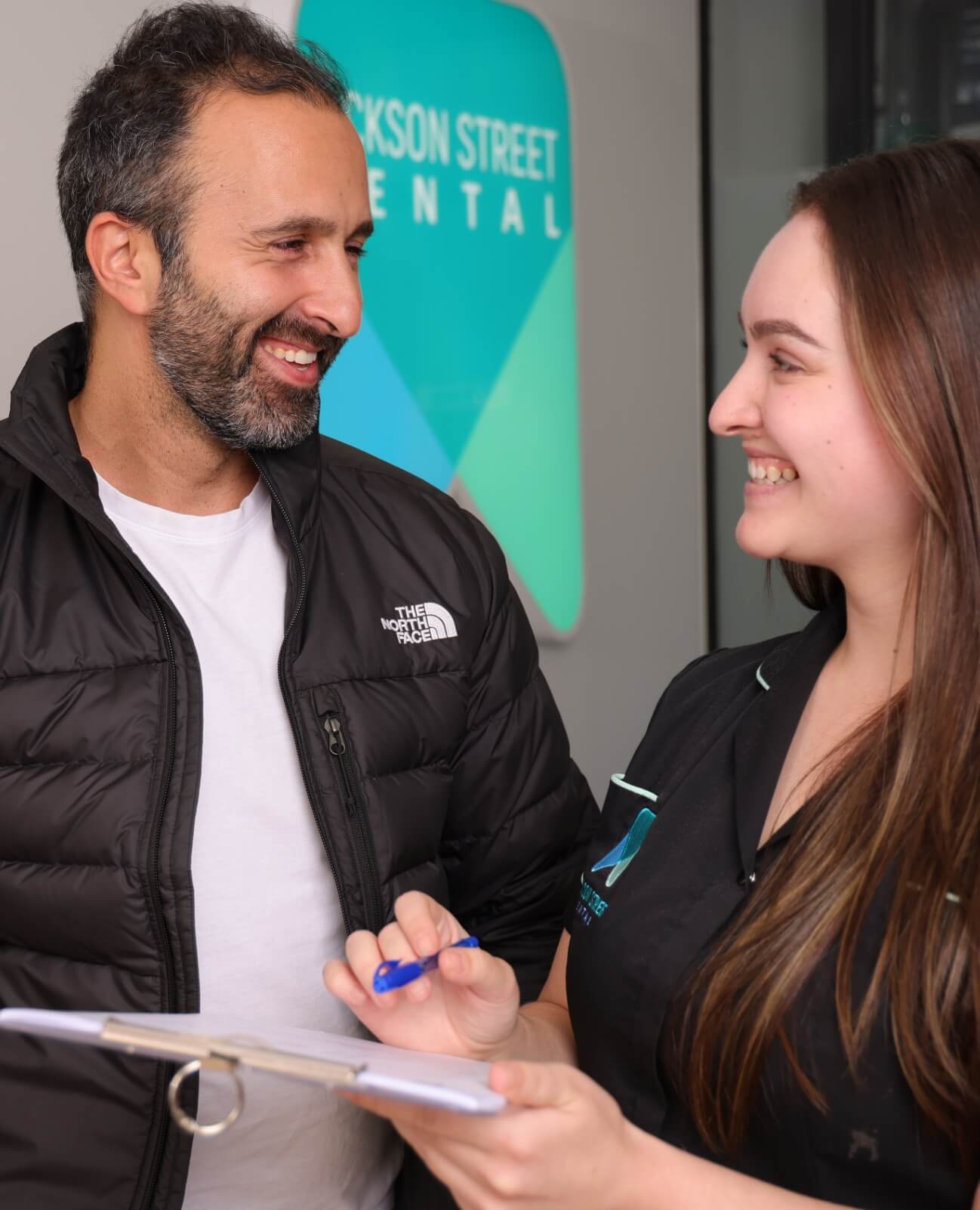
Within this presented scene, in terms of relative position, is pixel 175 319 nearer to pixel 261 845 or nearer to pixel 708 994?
pixel 261 845

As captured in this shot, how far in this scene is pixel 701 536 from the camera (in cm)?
379

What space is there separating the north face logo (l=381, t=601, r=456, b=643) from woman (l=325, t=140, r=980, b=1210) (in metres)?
0.37

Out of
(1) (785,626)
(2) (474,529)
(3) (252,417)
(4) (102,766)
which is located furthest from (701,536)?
(4) (102,766)

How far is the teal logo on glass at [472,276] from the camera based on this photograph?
2.76 metres


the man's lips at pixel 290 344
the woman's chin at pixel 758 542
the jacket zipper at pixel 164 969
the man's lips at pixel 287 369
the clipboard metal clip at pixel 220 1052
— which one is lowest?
the jacket zipper at pixel 164 969

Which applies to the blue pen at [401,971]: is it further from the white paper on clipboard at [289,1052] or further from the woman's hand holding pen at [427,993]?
the white paper on clipboard at [289,1052]

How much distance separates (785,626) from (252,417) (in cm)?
227

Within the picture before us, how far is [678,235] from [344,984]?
2.85 meters

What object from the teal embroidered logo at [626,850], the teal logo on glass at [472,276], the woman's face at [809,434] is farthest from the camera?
the teal logo on glass at [472,276]

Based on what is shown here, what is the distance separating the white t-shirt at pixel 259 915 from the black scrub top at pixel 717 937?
1.02ft

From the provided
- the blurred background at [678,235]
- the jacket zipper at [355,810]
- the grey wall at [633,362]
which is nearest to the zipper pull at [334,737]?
the jacket zipper at [355,810]

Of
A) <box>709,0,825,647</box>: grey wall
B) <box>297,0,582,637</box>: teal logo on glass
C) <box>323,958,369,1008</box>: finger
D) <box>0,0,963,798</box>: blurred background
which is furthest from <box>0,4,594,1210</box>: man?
<box>709,0,825,647</box>: grey wall

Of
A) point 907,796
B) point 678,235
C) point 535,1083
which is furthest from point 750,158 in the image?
point 535,1083

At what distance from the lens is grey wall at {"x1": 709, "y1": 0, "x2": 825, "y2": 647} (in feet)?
11.7
